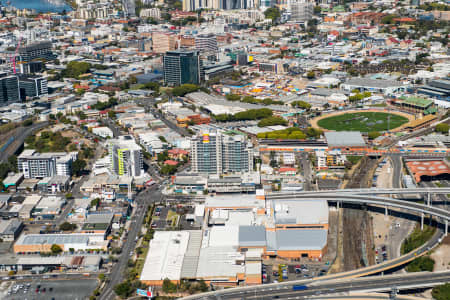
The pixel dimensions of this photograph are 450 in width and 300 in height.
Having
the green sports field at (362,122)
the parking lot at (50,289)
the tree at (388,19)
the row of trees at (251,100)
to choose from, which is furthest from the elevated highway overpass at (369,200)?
the tree at (388,19)

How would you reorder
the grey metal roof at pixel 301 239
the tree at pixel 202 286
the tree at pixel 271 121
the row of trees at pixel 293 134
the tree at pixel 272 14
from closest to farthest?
the tree at pixel 202 286
the grey metal roof at pixel 301 239
the row of trees at pixel 293 134
the tree at pixel 271 121
the tree at pixel 272 14

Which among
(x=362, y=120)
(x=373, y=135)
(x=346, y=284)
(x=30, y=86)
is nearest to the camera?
(x=346, y=284)

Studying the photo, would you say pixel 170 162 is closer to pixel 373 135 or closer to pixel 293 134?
pixel 293 134

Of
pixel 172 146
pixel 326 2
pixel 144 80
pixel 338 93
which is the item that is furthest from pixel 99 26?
pixel 172 146

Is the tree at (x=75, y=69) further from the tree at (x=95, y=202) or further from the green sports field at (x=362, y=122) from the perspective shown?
the tree at (x=95, y=202)

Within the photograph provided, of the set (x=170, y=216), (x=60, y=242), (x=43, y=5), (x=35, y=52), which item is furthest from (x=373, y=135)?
(x=43, y=5)

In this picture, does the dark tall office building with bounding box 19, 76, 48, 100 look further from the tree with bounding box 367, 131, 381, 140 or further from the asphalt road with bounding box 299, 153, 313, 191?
the tree with bounding box 367, 131, 381, 140

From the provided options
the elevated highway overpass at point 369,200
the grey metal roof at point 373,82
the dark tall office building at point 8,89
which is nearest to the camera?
the elevated highway overpass at point 369,200
